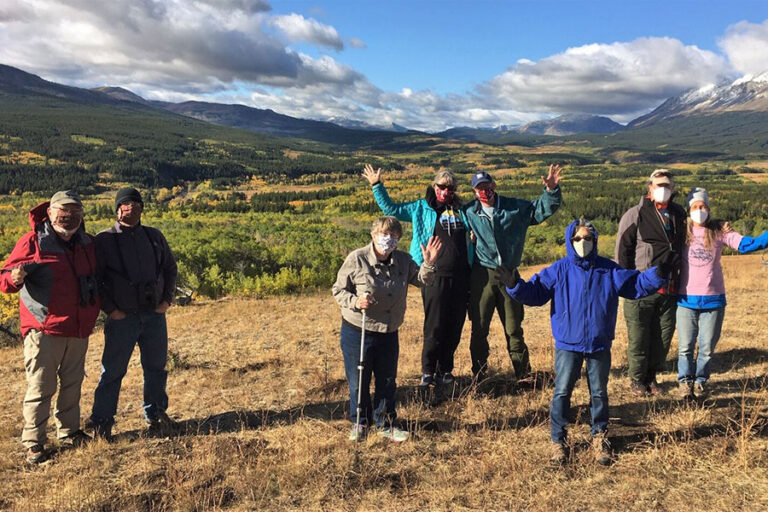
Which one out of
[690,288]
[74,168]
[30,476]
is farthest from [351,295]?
[74,168]

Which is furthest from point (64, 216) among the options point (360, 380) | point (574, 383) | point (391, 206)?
point (574, 383)

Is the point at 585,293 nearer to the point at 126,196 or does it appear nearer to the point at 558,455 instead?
the point at 558,455

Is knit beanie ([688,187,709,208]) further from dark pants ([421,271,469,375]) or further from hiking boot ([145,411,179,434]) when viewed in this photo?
hiking boot ([145,411,179,434])

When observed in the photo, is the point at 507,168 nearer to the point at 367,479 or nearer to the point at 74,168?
the point at 74,168

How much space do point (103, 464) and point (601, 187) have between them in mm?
103984

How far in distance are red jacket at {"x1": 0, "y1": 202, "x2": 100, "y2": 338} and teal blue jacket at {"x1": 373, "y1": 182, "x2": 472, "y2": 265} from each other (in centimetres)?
245

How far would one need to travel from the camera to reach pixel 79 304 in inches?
146

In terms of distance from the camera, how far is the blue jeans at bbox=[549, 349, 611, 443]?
3414 millimetres

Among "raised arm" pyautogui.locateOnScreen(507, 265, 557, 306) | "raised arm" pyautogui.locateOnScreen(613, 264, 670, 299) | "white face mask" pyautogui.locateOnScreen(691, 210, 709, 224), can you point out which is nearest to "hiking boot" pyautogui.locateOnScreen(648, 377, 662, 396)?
"white face mask" pyautogui.locateOnScreen(691, 210, 709, 224)

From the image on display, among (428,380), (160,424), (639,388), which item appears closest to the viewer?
(160,424)

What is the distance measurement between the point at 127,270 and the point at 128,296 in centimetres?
21

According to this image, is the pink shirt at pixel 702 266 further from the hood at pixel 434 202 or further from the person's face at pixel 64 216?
the person's face at pixel 64 216

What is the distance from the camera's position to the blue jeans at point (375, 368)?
3799mm

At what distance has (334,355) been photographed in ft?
22.5
